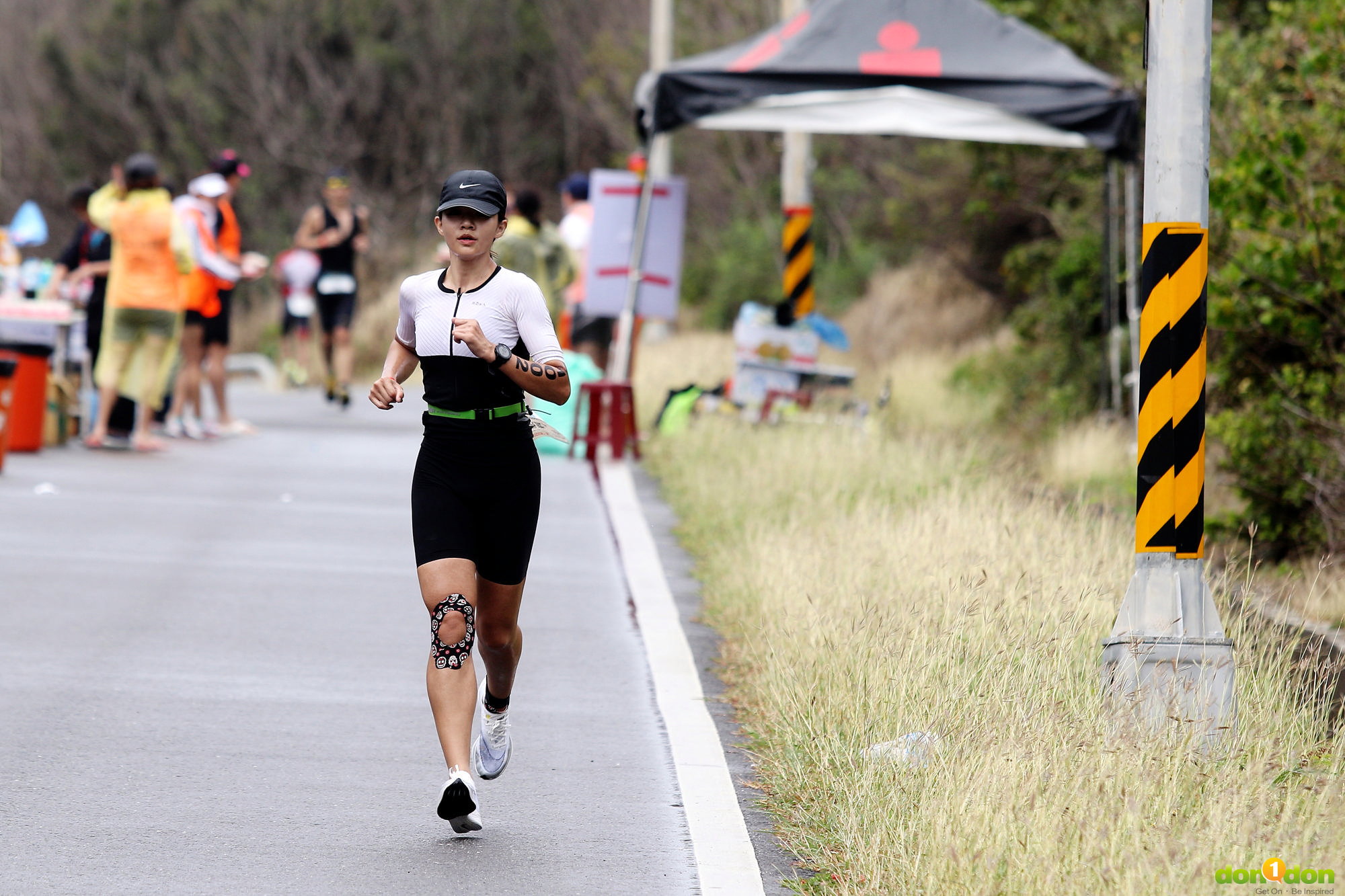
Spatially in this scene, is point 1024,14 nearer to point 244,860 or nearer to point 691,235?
point 244,860

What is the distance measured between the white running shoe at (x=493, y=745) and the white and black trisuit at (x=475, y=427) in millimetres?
467

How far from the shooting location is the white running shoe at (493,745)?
5.72m

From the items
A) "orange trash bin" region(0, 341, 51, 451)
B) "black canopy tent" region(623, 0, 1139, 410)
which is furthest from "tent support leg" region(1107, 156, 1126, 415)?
"orange trash bin" region(0, 341, 51, 451)

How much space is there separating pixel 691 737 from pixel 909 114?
25.9ft

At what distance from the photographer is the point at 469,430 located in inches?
214

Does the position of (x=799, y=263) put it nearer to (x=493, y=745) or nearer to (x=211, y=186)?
(x=211, y=186)

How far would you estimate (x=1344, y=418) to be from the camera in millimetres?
10227

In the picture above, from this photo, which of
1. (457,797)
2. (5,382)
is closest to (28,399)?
(5,382)

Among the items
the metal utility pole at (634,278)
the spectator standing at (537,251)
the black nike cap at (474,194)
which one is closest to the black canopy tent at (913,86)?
the metal utility pole at (634,278)

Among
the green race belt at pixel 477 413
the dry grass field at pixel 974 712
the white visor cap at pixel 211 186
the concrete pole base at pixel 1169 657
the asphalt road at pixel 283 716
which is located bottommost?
the asphalt road at pixel 283 716

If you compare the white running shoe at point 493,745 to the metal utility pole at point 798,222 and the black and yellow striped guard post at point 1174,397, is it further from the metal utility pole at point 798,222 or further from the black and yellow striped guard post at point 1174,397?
the metal utility pole at point 798,222

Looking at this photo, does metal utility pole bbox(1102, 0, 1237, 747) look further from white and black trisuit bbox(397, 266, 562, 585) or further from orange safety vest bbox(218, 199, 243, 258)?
orange safety vest bbox(218, 199, 243, 258)

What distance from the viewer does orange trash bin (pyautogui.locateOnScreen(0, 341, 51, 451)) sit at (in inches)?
549

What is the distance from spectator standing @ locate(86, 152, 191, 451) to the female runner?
8.44 metres
